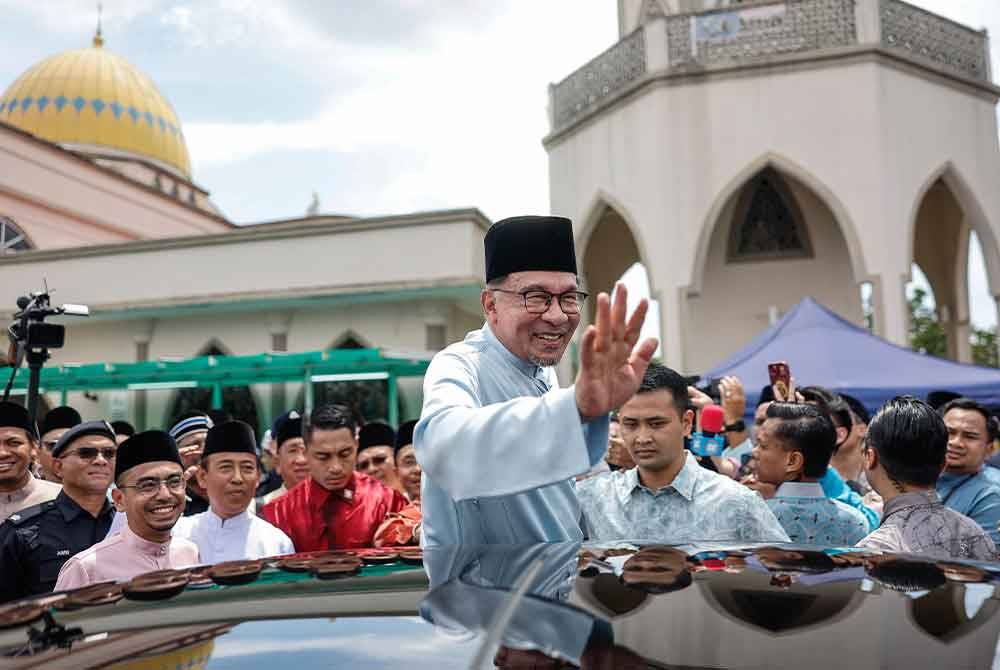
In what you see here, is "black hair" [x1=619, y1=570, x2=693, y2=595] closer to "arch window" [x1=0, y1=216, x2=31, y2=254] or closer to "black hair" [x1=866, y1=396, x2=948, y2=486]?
"black hair" [x1=866, y1=396, x2=948, y2=486]

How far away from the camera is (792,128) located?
14.5 metres

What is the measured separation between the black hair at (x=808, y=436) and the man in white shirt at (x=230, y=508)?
2.13 m

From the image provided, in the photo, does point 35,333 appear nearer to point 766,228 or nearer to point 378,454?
point 378,454

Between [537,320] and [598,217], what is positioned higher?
[598,217]

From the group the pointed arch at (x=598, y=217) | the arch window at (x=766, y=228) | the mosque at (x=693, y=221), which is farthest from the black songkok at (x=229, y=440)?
the arch window at (x=766, y=228)

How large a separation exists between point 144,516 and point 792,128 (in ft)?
44.5

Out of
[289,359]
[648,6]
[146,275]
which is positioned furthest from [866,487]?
[146,275]

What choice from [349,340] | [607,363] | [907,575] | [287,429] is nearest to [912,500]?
[907,575]

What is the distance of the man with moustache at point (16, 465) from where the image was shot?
4031 millimetres

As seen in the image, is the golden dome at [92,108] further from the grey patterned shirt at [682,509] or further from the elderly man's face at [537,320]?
the elderly man's face at [537,320]

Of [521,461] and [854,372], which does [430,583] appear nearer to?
[521,461]

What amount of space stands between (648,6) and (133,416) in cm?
1235

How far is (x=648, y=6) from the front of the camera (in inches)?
661

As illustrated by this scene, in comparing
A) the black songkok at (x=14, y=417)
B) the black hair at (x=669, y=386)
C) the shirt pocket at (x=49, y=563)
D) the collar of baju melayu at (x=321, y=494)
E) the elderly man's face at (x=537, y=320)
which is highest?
the elderly man's face at (x=537, y=320)
